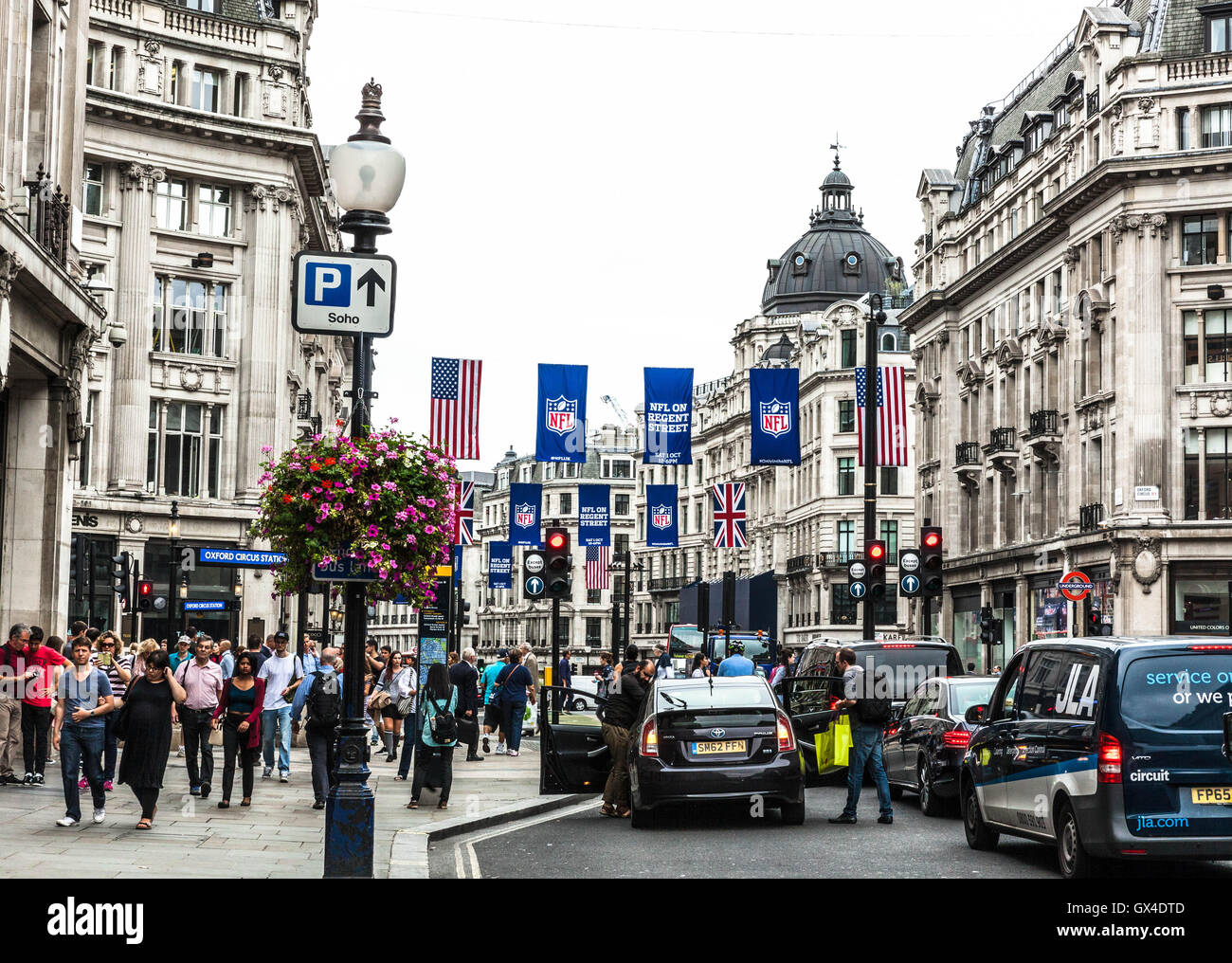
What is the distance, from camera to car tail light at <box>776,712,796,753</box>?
17.8 meters

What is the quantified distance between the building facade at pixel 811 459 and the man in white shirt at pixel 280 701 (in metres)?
57.9

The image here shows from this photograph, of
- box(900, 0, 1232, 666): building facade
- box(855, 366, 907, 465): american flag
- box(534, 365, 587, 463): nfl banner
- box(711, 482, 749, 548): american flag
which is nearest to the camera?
box(534, 365, 587, 463): nfl banner

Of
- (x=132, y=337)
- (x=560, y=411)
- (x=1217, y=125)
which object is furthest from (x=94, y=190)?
(x=1217, y=125)

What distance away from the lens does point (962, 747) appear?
59.9 feet

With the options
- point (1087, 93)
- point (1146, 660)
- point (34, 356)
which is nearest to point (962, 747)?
point (1146, 660)

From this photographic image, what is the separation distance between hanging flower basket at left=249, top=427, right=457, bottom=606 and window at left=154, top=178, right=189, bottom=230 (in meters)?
38.6

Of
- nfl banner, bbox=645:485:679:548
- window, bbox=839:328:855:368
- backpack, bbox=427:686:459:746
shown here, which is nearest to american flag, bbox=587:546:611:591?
nfl banner, bbox=645:485:679:548

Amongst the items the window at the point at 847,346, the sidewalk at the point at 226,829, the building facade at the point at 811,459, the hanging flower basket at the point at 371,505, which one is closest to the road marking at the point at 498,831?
the sidewalk at the point at 226,829

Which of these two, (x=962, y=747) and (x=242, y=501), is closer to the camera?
(x=962, y=747)

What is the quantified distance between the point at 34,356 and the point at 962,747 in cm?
1287

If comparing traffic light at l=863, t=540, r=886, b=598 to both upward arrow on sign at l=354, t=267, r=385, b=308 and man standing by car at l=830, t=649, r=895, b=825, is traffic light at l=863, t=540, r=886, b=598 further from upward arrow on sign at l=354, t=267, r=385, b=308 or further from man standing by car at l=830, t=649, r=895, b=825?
upward arrow on sign at l=354, t=267, r=385, b=308

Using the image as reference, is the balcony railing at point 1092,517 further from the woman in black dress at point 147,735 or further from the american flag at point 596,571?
the woman in black dress at point 147,735

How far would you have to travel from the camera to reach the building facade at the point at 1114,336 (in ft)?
173
